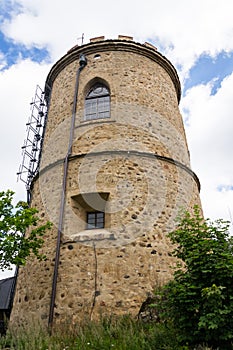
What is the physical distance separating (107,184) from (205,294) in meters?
4.32

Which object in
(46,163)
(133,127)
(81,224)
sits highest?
(133,127)

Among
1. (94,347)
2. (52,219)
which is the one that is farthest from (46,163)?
(94,347)

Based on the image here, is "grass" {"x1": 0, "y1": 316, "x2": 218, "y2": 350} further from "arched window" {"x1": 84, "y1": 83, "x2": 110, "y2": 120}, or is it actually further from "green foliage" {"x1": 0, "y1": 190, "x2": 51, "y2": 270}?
"arched window" {"x1": 84, "y1": 83, "x2": 110, "y2": 120}

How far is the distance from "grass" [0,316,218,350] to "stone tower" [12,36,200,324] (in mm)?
512

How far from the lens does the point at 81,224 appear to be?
859cm

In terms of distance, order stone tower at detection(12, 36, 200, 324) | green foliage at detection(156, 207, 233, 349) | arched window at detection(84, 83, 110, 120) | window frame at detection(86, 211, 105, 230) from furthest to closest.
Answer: arched window at detection(84, 83, 110, 120), window frame at detection(86, 211, 105, 230), stone tower at detection(12, 36, 200, 324), green foliage at detection(156, 207, 233, 349)

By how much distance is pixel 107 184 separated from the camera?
8656 mm

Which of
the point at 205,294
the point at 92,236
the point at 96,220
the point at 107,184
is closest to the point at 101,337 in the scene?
the point at 205,294

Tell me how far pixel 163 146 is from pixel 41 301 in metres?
5.50

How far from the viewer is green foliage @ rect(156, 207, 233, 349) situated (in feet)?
16.1

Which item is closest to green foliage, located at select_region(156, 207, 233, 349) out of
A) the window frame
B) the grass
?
the grass

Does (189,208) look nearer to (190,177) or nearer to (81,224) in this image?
(190,177)

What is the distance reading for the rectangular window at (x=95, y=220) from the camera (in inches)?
339

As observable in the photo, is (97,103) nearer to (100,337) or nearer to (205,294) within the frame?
(100,337)
